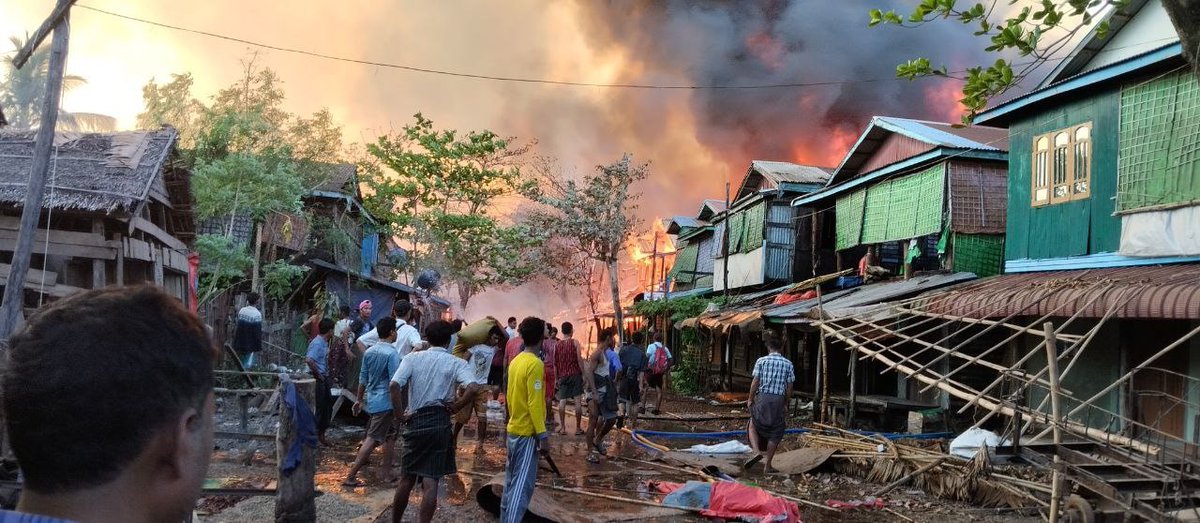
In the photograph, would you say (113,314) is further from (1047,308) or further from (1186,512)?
(1047,308)

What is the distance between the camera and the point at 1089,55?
1261 centimetres

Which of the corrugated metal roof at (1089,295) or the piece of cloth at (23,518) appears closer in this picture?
the piece of cloth at (23,518)

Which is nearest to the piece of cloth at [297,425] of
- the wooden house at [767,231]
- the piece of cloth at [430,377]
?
the piece of cloth at [430,377]

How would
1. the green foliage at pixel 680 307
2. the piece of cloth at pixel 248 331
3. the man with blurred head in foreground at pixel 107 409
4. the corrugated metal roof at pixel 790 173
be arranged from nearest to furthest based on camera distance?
the man with blurred head in foreground at pixel 107 409, the piece of cloth at pixel 248 331, the corrugated metal roof at pixel 790 173, the green foliage at pixel 680 307

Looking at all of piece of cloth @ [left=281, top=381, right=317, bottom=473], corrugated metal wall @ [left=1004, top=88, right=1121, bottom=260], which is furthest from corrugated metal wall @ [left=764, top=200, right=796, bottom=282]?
piece of cloth @ [left=281, top=381, right=317, bottom=473]

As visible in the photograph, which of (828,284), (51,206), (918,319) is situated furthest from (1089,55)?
(51,206)

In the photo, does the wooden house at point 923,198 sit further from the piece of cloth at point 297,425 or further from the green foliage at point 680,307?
the piece of cloth at point 297,425

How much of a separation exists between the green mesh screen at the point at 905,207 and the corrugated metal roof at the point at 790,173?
464cm

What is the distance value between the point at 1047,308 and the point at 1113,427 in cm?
283

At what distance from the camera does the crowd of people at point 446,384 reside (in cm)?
621

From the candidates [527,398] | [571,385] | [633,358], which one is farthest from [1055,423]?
[633,358]

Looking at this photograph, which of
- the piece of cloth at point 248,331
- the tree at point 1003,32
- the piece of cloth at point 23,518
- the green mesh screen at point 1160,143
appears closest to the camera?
the piece of cloth at point 23,518

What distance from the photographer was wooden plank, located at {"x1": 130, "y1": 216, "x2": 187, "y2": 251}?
10.6m

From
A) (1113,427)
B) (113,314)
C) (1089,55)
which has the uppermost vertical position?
(1089,55)
